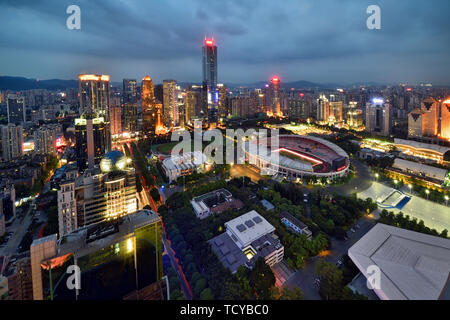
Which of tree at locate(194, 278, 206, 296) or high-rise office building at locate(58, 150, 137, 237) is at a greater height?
high-rise office building at locate(58, 150, 137, 237)

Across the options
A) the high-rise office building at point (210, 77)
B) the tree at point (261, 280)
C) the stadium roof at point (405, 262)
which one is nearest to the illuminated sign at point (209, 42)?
the high-rise office building at point (210, 77)

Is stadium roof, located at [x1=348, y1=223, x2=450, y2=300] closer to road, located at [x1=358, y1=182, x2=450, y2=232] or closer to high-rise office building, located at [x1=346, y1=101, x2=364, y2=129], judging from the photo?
road, located at [x1=358, y1=182, x2=450, y2=232]

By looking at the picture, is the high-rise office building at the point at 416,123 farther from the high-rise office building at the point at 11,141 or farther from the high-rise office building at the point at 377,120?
the high-rise office building at the point at 11,141

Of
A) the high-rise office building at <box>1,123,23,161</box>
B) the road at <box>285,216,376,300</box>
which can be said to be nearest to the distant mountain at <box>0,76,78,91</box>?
the high-rise office building at <box>1,123,23,161</box>
